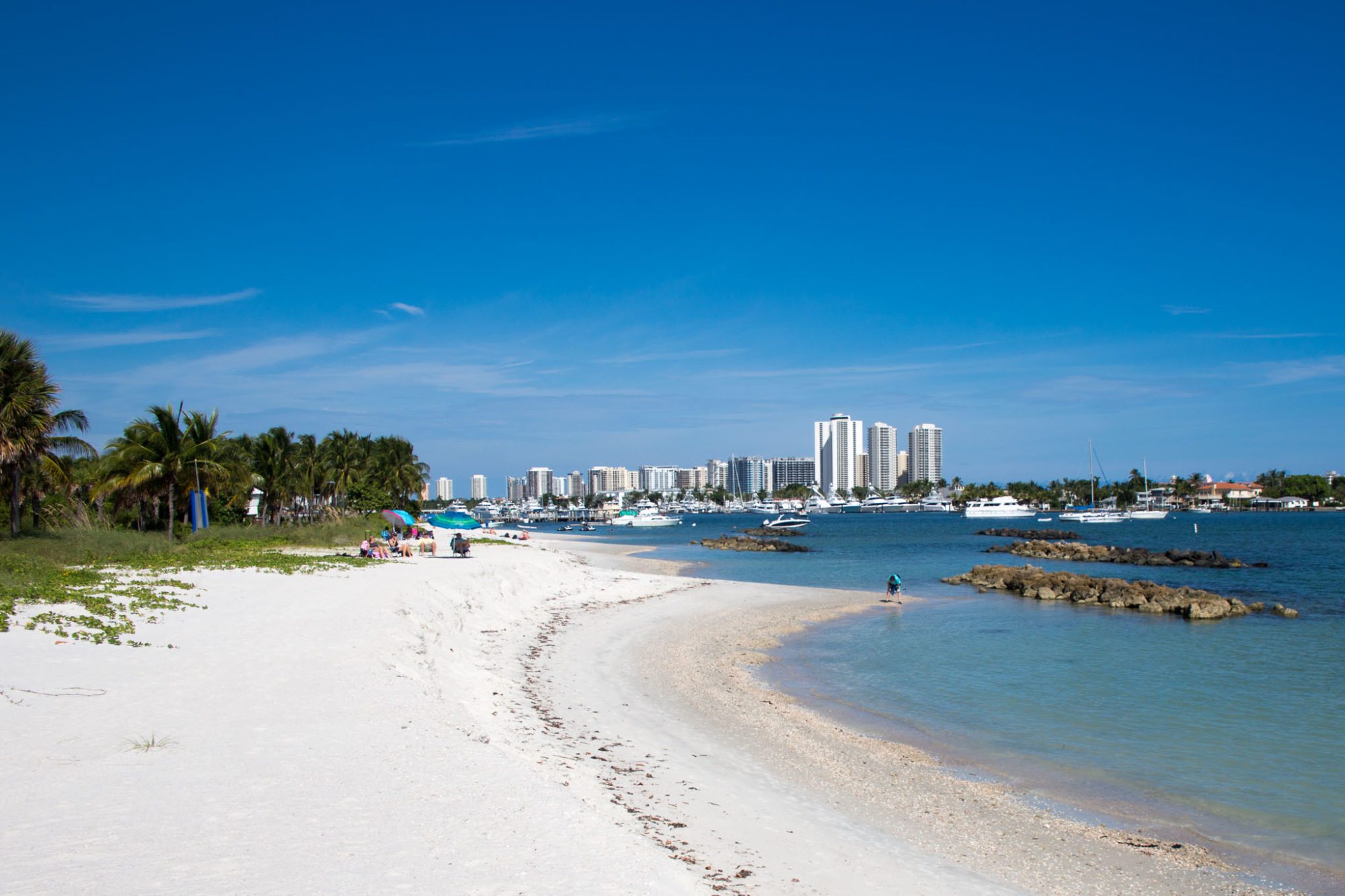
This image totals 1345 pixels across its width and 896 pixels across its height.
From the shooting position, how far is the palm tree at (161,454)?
34875 millimetres

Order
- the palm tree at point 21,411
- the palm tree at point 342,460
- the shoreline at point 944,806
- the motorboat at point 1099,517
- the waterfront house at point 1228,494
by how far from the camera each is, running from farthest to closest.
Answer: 1. the waterfront house at point 1228,494
2. the motorboat at point 1099,517
3. the palm tree at point 342,460
4. the palm tree at point 21,411
5. the shoreline at point 944,806

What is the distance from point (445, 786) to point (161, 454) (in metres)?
34.3

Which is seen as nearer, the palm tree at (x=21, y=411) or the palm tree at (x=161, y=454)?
the palm tree at (x=21, y=411)

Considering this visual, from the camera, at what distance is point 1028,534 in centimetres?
8906

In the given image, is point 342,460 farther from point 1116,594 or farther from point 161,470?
point 1116,594

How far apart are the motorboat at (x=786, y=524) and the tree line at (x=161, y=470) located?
163 ft

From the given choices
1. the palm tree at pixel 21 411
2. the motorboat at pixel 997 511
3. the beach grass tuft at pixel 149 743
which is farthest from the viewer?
the motorboat at pixel 997 511

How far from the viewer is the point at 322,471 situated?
62469 millimetres

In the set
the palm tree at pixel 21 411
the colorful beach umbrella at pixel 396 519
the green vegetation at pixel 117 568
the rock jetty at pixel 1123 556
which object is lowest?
the rock jetty at pixel 1123 556

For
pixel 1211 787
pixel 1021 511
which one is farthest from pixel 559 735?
pixel 1021 511

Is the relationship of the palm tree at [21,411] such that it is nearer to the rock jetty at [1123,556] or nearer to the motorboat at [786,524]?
the rock jetty at [1123,556]

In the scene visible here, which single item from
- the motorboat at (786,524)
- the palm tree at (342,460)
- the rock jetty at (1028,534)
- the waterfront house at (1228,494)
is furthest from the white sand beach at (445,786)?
the waterfront house at (1228,494)

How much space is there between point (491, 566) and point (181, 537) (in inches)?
612

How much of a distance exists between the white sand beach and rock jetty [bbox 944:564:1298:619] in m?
20.3
